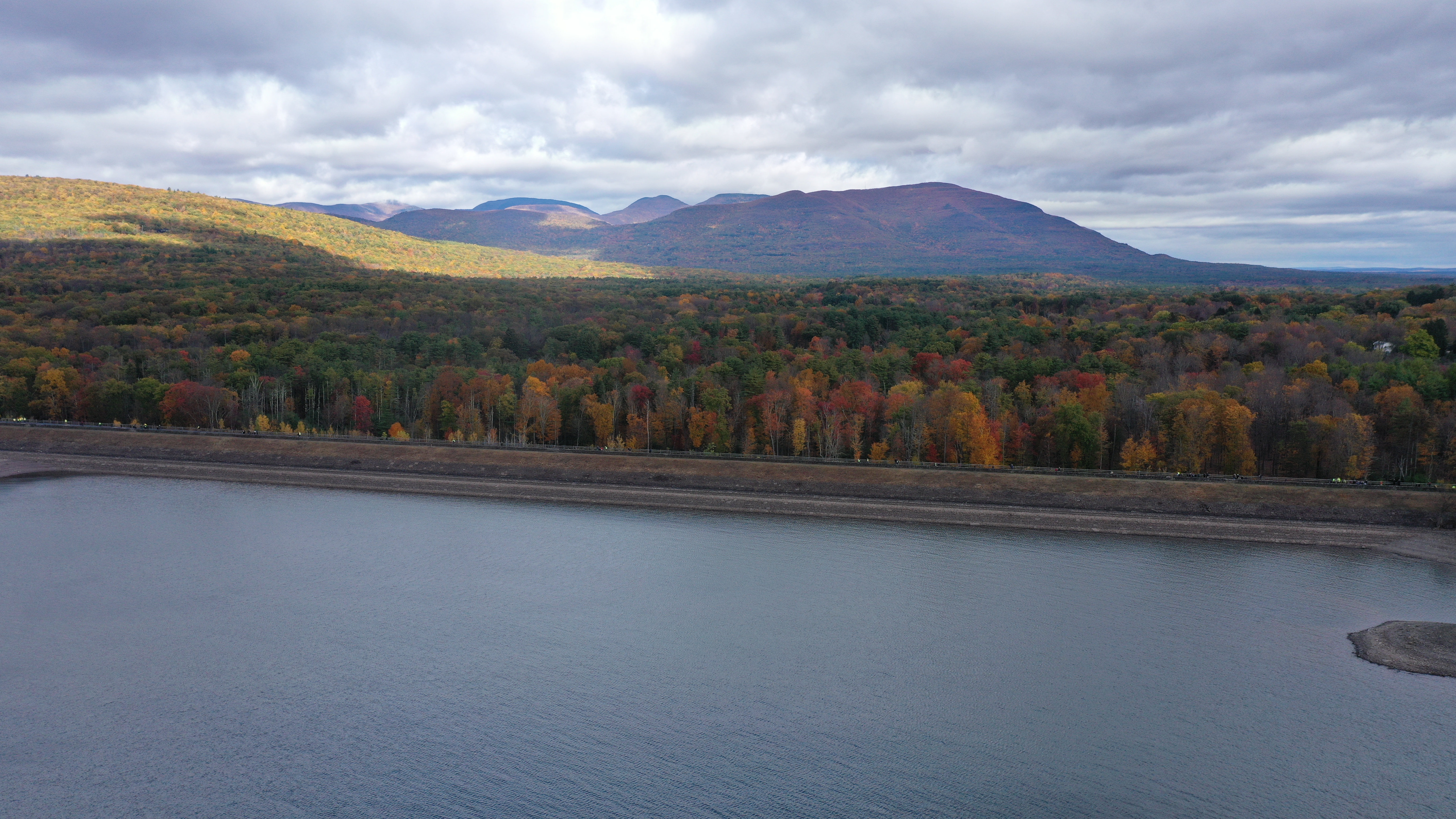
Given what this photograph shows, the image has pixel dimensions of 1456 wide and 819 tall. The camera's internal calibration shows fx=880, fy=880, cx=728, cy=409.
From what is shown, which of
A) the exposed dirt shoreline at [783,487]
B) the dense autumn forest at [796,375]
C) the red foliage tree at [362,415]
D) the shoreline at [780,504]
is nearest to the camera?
the shoreline at [780,504]

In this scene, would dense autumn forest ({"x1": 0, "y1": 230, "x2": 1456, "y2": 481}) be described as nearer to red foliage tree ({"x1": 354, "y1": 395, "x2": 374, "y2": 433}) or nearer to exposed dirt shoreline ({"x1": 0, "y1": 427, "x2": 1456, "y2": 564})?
red foliage tree ({"x1": 354, "y1": 395, "x2": 374, "y2": 433})

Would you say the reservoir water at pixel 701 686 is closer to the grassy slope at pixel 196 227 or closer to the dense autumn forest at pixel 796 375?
the dense autumn forest at pixel 796 375

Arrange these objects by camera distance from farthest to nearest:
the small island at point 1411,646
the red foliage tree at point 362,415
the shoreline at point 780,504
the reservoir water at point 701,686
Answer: the red foliage tree at point 362,415 < the shoreline at point 780,504 < the small island at point 1411,646 < the reservoir water at point 701,686

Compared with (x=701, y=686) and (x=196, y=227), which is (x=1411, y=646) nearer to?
(x=701, y=686)

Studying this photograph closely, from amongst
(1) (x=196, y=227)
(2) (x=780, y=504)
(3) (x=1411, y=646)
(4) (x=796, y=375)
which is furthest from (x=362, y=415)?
(1) (x=196, y=227)

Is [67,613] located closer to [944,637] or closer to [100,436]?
[944,637]

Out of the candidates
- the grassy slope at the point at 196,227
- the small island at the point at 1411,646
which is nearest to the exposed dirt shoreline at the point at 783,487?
the small island at the point at 1411,646
